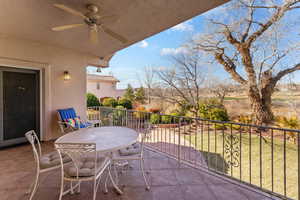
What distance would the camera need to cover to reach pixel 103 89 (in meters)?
14.8

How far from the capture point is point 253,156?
4.48 metres

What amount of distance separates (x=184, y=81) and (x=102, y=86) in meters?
9.36

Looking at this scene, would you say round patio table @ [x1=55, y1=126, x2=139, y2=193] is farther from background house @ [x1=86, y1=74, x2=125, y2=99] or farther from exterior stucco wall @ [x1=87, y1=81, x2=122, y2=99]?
exterior stucco wall @ [x1=87, y1=81, x2=122, y2=99]

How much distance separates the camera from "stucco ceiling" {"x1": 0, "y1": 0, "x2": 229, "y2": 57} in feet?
7.28

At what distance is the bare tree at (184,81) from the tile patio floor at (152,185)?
6.05m

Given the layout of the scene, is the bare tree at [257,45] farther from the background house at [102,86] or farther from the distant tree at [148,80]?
the background house at [102,86]

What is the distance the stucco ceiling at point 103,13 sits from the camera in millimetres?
2219

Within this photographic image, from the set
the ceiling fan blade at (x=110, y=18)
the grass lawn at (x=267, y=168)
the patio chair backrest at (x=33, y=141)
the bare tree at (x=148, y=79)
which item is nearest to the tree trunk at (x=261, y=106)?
the grass lawn at (x=267, y=168)

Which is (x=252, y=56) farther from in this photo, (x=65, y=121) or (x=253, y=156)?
(x=65, y=121)

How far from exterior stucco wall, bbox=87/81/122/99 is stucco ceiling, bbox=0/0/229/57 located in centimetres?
1075

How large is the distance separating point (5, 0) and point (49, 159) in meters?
2.44

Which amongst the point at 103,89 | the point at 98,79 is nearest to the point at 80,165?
the point at 98,79

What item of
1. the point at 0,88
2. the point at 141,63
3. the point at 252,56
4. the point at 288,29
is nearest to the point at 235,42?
the point at 252,56

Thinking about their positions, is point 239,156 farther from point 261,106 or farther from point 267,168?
point 261,106
